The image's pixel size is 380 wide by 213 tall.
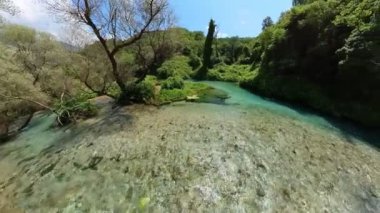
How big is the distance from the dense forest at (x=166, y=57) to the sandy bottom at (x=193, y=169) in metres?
5.65

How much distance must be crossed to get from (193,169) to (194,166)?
0.85ft

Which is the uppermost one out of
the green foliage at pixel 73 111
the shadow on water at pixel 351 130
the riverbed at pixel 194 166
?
the riverbed at pixel 194 166

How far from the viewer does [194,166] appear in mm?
13281

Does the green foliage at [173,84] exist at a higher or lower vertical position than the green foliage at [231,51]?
higher

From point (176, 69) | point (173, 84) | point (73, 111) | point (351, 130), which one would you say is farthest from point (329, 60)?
point (176, 69)

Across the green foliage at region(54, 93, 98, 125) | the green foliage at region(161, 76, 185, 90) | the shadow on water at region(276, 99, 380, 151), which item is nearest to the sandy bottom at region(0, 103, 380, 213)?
the shadow on water at region(276, 99, 380, 151)

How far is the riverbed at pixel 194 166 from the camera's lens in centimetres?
1123

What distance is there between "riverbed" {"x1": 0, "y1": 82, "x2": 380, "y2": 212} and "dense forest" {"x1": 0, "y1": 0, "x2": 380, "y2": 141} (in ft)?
12.7

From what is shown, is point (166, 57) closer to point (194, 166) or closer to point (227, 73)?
point (227, 73)

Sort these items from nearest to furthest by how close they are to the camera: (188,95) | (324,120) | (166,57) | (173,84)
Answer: (324,120), (188,95), (173,84), (166,57)

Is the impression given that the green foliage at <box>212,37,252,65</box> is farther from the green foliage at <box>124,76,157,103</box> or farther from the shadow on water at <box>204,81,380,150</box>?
the green foliage at <box>124,76,157,103</box>

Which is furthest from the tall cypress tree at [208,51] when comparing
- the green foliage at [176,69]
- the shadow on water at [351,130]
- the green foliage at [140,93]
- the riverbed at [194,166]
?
the riverbed at [194,166]

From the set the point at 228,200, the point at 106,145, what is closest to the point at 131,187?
the point at 228,200

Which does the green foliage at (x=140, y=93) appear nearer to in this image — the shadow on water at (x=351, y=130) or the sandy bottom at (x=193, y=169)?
the sandy bottom at (x=193, y=169)
